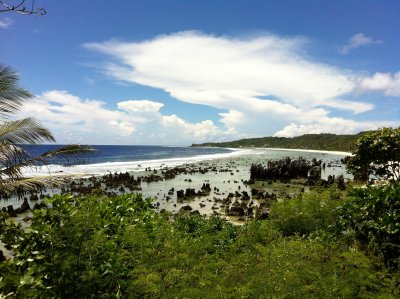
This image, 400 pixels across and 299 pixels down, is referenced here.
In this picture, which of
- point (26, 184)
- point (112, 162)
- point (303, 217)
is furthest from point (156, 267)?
point (112, 162)

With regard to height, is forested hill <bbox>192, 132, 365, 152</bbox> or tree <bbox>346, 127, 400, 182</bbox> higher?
forested hill <bbox>192, 132, 365, 152</bbox>

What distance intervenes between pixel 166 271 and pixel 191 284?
50 cm

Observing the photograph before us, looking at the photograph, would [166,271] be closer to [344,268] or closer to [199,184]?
[344,268]

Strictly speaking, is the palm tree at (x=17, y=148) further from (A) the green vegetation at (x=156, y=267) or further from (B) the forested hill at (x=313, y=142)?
(B) the forested hill at (x=313, y=142)

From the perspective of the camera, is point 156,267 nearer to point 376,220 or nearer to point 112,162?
point 376,220

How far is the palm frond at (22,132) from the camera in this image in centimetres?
869

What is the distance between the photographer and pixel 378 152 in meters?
13.9

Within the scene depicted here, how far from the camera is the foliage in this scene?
7.52 m

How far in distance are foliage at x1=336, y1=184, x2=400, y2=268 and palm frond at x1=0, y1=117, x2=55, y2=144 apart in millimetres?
8706

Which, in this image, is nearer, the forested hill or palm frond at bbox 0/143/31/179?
palm frond at bbox 0/143/31/179

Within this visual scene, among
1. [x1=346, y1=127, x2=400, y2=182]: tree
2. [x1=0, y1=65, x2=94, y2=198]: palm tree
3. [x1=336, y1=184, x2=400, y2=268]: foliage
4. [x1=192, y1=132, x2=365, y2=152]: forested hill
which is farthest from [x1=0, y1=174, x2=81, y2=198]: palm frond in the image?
[x1=192, y1=132, x2=365, y2=152]: forested hill

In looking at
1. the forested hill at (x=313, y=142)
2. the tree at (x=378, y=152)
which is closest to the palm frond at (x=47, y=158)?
the tree at (x=378, y=152)

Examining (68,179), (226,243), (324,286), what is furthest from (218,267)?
(68,179)

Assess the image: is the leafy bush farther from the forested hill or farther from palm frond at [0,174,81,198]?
the forested hill
